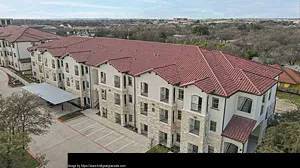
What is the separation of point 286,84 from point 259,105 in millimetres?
27686

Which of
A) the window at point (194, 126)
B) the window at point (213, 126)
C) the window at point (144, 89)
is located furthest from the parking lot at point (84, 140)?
the window at point (213, 126)

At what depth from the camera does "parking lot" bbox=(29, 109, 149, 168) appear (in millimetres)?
22109

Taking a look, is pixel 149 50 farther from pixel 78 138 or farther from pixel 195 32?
pixel 195 32

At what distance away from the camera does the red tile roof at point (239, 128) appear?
18.8 m

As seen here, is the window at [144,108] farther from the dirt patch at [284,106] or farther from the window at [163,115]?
the dirt patch at [284,106]

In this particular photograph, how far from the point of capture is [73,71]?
110 feet

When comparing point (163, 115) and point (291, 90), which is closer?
point (163, 115)

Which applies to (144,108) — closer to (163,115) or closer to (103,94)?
(163,115)

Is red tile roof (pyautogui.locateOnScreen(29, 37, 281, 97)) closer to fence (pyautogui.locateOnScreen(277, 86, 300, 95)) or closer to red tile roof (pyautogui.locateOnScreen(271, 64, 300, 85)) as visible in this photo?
fence (pyautogui.locateOnScreen(277, 86, 300, 95))

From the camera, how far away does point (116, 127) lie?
27.3 meters

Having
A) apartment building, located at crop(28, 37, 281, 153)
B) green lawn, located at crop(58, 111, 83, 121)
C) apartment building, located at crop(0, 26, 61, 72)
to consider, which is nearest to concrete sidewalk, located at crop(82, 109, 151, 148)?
apartment building, located at crop(28, 37, 281, 153)

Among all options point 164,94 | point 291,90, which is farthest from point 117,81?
point 291,90

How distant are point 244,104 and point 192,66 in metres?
6.58

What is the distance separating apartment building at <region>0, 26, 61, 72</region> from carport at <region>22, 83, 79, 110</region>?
1996 centimetres
